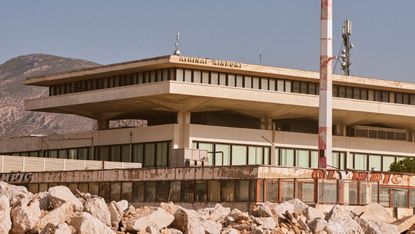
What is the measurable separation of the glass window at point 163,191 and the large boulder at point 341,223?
35.8 metres

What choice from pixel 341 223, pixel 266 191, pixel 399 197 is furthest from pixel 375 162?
pixel 341 223

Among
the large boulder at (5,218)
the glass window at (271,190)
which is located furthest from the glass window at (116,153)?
the large boulder at (5,218)

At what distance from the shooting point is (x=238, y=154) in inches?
4313

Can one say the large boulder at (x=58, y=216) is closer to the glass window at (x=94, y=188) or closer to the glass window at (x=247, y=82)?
the glass window at (x=94, y=188)

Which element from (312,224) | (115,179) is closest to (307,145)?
(115,179)

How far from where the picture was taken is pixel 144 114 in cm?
11725

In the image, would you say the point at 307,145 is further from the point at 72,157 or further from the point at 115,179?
the point at 115,179

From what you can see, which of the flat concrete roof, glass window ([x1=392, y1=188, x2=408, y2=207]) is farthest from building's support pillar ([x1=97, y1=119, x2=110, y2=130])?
glass window ([x1=392, y1=188, x2=408, y2=207])

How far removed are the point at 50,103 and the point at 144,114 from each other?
36.7 ft

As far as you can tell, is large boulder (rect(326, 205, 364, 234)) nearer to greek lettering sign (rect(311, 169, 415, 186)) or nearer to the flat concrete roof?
greek lettering sign (rect(311, 169, 415, 186))

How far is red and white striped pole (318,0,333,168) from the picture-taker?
92.0 meters

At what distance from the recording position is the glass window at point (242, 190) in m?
76.4

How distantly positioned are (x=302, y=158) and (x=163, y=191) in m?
34.8

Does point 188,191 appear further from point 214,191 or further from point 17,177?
point 17,177
